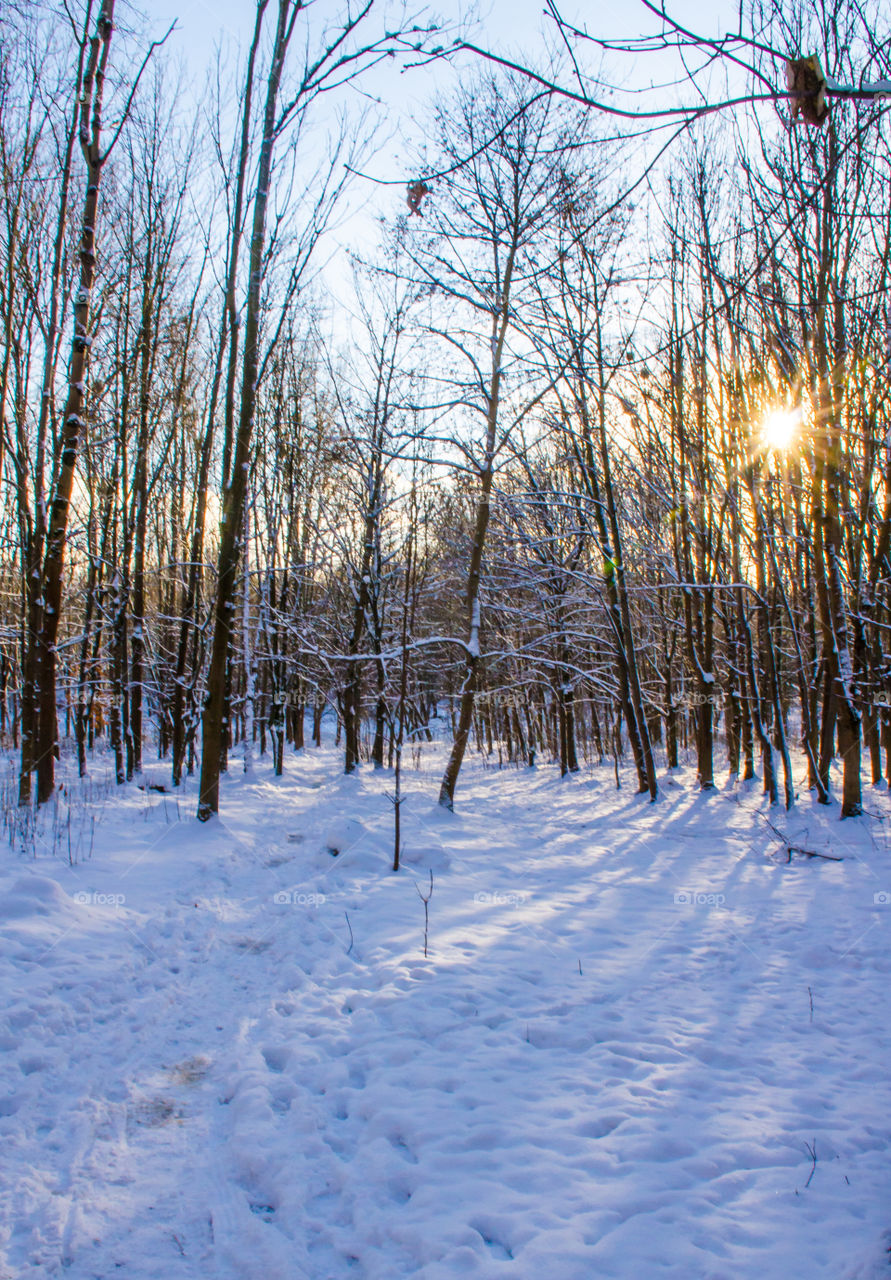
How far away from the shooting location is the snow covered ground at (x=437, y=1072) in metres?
2.35

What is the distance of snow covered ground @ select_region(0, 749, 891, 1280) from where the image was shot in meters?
2.35

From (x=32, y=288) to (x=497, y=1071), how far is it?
40.4ft

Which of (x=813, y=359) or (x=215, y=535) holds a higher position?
(x=813, y=359)

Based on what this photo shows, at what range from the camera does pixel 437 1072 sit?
3.41m

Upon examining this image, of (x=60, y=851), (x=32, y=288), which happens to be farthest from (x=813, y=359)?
(x=32, y=288)

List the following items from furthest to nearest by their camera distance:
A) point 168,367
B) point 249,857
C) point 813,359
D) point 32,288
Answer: point 168,367, point 32,288, point 813,359, point 249,857

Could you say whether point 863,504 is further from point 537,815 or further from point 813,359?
point 537,815

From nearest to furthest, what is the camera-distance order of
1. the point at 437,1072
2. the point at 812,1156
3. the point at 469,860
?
the point at 812,1156, the point at 437,1072, the point at 469,860

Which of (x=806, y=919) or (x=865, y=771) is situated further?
(x=865, y=771)

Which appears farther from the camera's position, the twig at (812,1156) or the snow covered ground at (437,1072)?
the twig at (812,1156)

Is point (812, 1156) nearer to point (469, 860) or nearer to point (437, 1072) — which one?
point (437, 1072)

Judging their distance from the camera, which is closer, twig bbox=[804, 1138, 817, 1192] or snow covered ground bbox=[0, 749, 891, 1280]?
snow covered ground bbox=[0, 749, 891, 1280]

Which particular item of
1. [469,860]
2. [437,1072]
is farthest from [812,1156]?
[469,860]

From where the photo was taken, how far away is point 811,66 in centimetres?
164
